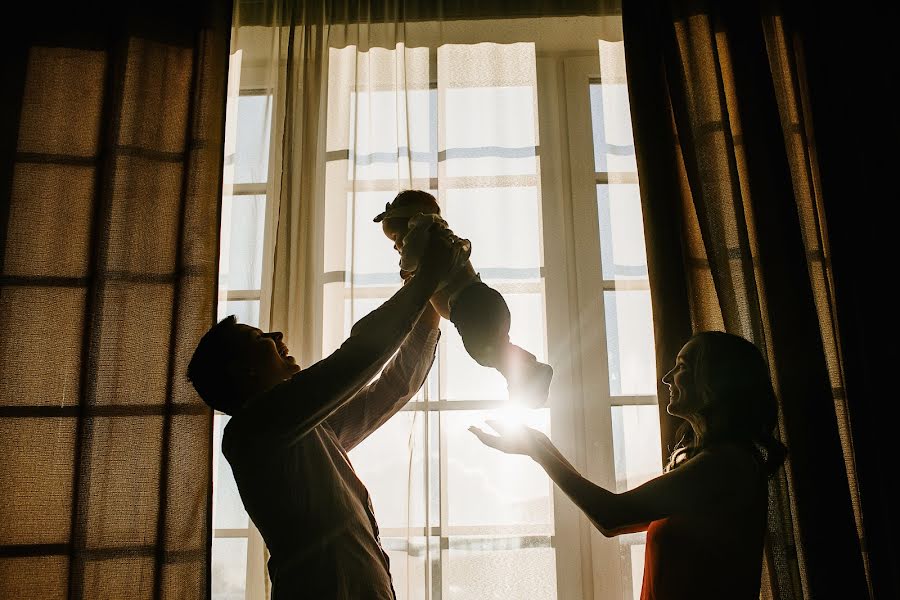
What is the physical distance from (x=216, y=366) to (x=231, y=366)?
24 mm

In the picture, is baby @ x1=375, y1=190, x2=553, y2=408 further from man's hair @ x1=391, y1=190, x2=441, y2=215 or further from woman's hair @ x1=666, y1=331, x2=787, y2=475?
woman's hair @ x1=666, y1=331, x2=787, y2=475

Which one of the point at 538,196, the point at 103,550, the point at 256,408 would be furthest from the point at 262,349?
the point at 538,196

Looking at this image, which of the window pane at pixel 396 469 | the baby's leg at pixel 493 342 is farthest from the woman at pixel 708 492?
the window pane at pixel 396 469

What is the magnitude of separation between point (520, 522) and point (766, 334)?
708 millimetres

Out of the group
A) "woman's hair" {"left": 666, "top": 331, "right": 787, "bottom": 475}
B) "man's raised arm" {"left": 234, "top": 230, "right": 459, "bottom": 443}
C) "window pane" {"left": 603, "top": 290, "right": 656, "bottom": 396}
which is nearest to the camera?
"man's raised arm" {"left": 234, "top": 230, "right": 459, "bottom": 443}

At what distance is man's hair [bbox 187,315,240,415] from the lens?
3.97 ft

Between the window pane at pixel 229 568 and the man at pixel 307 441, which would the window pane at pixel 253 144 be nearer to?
the man at pixel 307 441

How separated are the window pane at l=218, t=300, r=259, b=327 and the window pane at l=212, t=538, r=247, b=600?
493 mm

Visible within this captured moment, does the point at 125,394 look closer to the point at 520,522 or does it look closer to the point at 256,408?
the point at 256,408

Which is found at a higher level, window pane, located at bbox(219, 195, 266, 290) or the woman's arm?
window pane, located at bbox(219, 195, 266, 290)

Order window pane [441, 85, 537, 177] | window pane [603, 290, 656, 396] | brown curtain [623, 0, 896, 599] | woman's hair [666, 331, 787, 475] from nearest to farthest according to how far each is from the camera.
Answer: woman's hair [666, 331, 787, 475]
brown curtain [623, 0, 896, 599]
window pane [603, 290, 656, 396]
window pane [441, 85, 537, 177]

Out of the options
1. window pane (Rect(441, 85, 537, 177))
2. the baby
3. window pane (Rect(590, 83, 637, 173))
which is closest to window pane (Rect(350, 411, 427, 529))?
the baby

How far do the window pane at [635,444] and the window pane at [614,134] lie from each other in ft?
1.97

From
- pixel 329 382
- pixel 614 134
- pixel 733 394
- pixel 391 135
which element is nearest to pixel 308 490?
pixel 329 382
